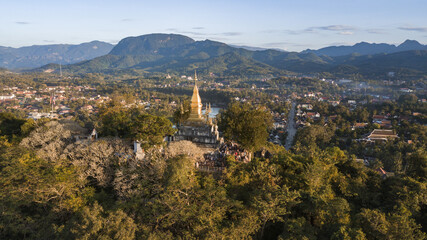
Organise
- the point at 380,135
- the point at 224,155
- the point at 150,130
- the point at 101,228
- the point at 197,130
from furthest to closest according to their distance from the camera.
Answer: the point at 380,135 → the point at 197,130 → the point at 150,130 → the point at 224,155 → the point at 101,228

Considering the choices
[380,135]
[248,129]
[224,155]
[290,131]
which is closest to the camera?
[224,155]

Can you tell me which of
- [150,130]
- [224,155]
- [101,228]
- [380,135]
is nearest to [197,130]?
[224,155]

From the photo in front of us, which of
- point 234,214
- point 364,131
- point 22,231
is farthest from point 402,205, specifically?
point 364,131

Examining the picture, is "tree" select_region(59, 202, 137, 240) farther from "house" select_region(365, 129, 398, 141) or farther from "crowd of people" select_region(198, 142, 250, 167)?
"house" select_region(365, 129, 398, 141)

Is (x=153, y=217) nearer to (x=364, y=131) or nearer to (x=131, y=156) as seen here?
(x=131, y=156)

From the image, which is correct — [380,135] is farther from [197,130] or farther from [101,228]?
[101,228]

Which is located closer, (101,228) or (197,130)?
(101,228)

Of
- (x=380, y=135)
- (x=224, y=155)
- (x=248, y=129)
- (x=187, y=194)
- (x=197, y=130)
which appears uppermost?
(x=248, y=129)

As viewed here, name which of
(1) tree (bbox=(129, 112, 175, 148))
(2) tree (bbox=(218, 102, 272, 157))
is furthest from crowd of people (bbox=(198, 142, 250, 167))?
(1) tree (bbox=(129, 112, 175, 148))
